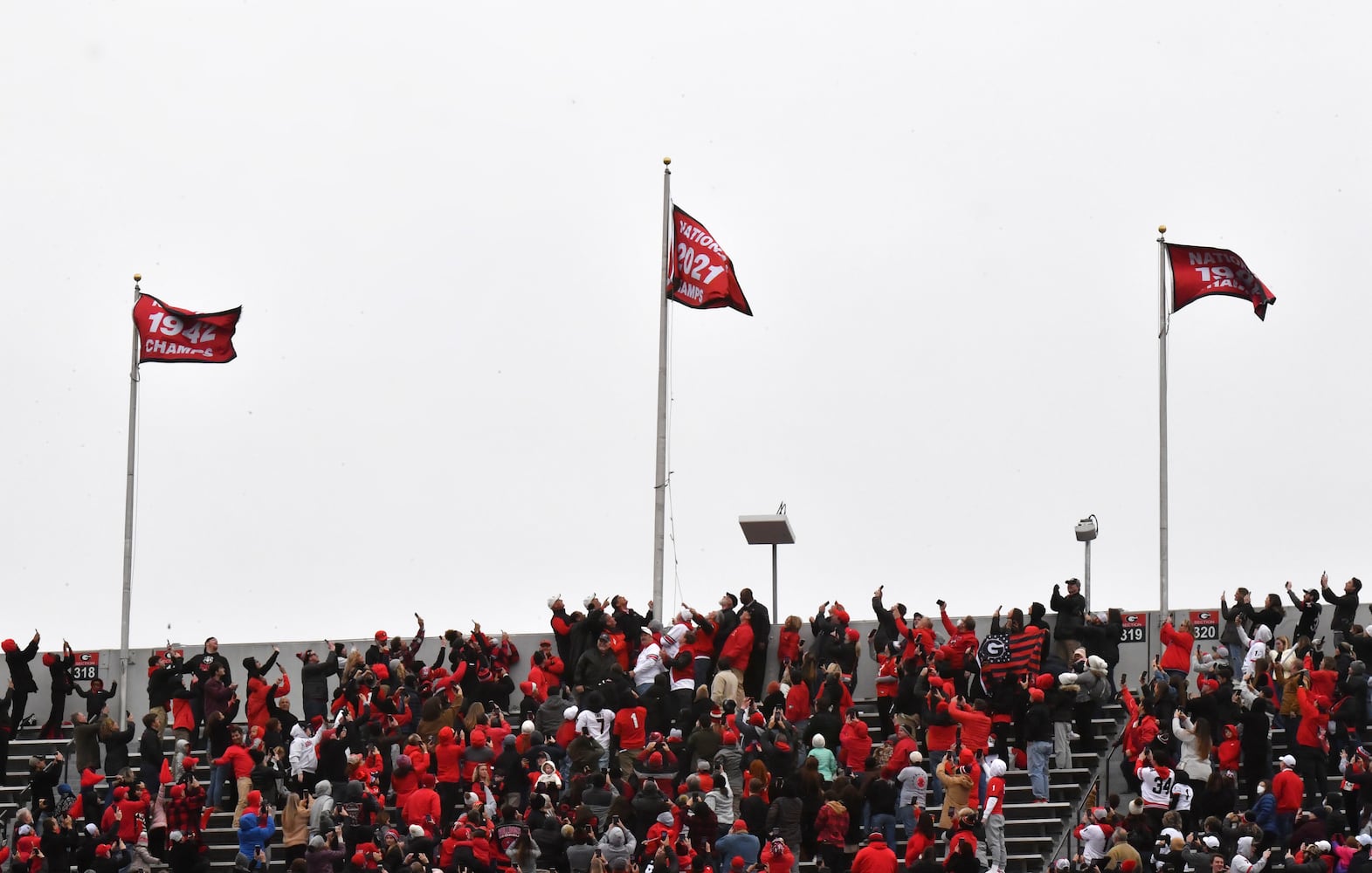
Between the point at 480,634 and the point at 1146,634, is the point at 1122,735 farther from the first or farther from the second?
the point at 480,634

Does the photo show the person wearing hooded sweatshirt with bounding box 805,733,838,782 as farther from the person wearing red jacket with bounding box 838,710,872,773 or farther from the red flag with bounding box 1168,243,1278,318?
the red flag with bounding box 1168,243,1278,318

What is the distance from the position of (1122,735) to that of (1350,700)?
11.3 ft

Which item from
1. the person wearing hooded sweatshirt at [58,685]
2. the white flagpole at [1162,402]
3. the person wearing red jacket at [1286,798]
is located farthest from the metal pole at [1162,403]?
the person wearing hooded sweatshirt at [58,685]

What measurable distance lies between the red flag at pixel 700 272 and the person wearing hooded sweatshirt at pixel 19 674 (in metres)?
11.0

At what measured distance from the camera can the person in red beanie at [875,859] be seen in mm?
34406

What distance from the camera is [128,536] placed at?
44.9 metres

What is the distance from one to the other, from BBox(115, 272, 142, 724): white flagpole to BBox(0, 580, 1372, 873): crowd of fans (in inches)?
69.8

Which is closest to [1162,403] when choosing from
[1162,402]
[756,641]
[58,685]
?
[1162,402]

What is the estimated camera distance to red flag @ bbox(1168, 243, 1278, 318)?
4353 centimetres

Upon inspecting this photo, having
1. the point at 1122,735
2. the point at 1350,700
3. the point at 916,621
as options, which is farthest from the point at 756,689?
the point at 1350,700

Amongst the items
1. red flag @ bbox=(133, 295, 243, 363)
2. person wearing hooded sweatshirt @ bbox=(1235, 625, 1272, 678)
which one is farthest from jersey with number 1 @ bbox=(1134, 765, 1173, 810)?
red flag @ bbox=(133, 295, 243, 363)

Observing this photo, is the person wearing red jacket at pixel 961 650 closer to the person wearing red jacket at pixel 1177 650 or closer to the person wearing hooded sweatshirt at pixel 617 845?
the person wearing red jacket at pixel 1177 650

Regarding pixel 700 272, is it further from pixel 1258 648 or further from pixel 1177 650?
pixel 1258 648

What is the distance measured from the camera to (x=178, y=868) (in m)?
37.5
